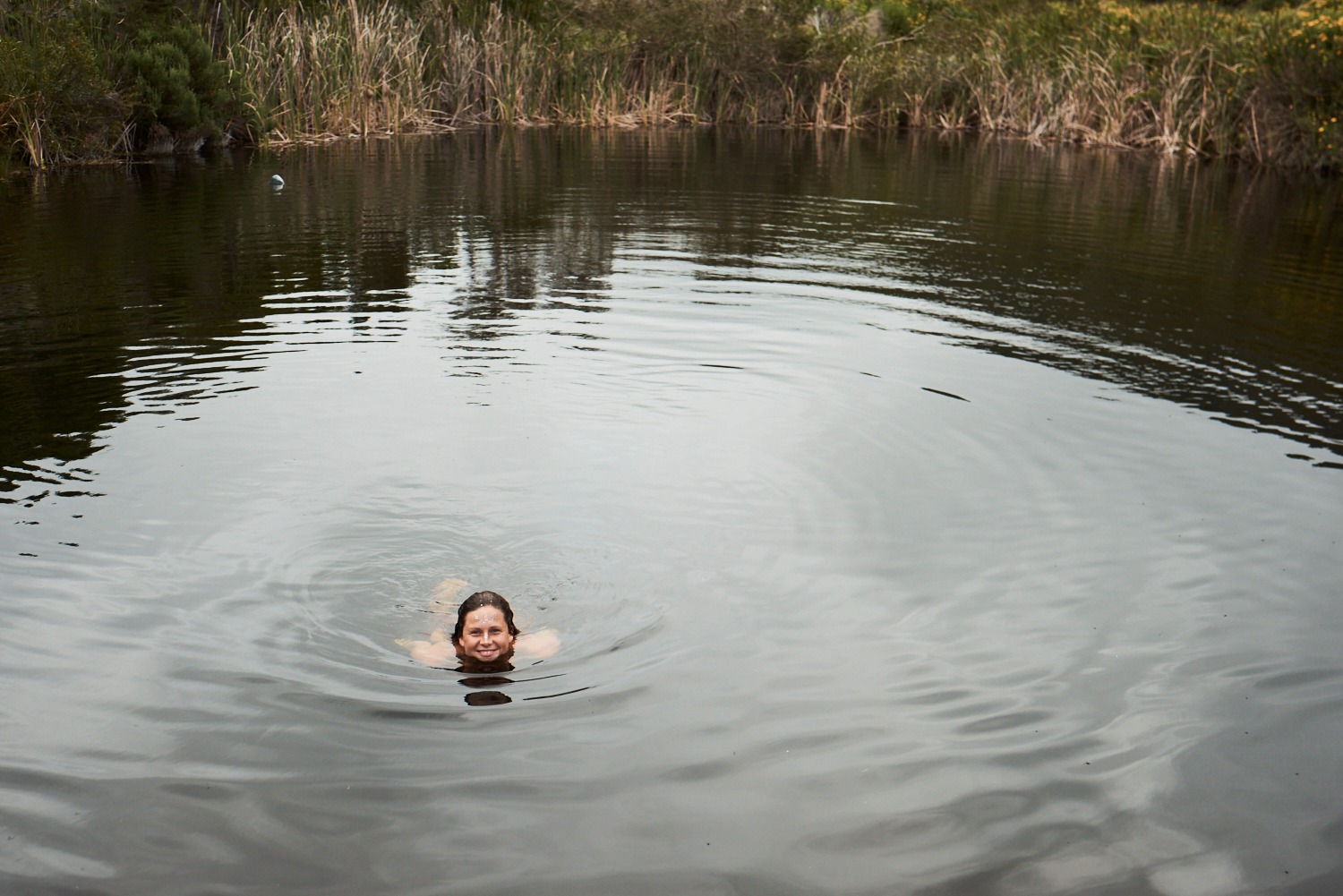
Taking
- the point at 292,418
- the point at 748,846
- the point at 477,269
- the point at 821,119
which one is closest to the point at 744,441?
the point at 292,418

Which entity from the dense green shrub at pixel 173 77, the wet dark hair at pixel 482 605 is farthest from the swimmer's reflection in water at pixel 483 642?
the dense green shrub at pixel 173 77

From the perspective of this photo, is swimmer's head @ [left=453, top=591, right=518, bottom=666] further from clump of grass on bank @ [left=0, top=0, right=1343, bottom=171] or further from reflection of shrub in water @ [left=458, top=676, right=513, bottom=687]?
clump of grass on bank @ [left=0, top=0, right=1343, bottom=171]

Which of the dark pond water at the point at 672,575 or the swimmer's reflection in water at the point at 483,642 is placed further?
the swimmer's reflection in water at the point at 483,642

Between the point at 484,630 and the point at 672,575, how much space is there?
132 centimetres

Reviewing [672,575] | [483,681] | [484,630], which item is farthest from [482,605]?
[672,575]

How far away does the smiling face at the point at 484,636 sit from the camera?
17.6ft

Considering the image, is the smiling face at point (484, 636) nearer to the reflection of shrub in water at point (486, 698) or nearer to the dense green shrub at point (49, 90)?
the reflection of shrub in water at point (486, 698)

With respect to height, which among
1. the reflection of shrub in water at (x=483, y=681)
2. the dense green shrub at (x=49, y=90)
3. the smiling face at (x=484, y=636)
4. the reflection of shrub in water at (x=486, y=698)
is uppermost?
the dense green shrub at (x=49, y=90)

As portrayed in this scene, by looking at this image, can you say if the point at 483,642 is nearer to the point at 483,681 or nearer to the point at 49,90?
the point at 483,681

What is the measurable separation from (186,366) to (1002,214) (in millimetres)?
12340

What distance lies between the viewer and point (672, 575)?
6371 mm

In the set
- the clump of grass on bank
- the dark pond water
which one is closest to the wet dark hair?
the dark pond water

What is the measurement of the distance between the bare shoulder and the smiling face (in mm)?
212

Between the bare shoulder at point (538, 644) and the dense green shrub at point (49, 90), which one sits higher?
the dense green shrub at point (49, 90)
